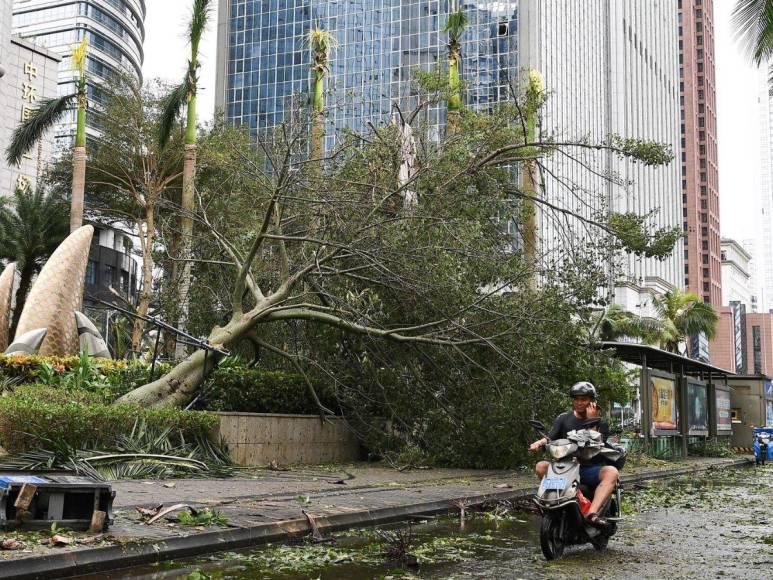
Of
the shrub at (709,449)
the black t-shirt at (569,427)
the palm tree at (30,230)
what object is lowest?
the shrub at (709,449)

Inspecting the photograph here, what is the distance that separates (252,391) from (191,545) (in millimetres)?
10533

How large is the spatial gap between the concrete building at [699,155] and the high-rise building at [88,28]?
90.1 metres

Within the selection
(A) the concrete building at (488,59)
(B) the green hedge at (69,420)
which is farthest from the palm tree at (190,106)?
(A) the concrete building at (488,59)

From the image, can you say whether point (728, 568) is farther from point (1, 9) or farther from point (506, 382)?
point (1, 9)

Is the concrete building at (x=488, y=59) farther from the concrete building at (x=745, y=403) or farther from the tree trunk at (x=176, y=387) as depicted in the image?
the tree trunk at (x=176, y=387)

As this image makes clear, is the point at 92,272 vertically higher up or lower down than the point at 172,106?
higher up

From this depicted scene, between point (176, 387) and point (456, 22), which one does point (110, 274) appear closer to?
point (456, 22)

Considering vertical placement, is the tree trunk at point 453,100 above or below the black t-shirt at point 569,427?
above

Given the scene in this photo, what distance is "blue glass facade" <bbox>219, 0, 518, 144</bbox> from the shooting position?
79.9 meters

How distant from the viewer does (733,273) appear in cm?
17725

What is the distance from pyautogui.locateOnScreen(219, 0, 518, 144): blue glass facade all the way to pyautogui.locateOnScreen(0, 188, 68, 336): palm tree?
32.9m

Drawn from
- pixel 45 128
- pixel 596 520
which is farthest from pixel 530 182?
pixel 45 128

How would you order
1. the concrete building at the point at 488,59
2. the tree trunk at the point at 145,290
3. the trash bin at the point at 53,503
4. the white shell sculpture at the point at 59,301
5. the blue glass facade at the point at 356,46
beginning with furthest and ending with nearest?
the blue glass facade at the point at 356,46 < the concrete building at the point at 488,59 < the tree trunk at the point at 145,290 < the white shell sculpture at the point at 59,301 < the trash bin at the point at 53,503

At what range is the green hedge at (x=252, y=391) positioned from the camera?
18.1 metres
